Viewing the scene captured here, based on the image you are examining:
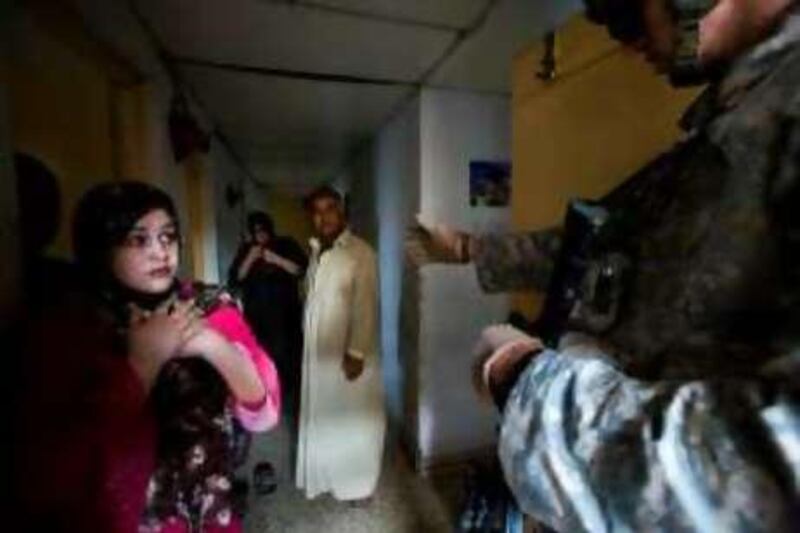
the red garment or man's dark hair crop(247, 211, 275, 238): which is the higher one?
man's dark hair crop(247, 211, 275, 238)

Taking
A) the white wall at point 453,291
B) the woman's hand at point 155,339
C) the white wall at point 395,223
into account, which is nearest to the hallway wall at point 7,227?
the woman's hand at point 155,339

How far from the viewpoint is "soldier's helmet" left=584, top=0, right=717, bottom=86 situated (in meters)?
0.62

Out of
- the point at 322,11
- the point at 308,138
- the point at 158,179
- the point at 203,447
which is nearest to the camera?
the point at 203,447

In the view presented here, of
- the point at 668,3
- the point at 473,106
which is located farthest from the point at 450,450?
the point at 668,3

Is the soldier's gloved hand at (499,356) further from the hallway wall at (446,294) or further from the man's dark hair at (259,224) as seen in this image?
the man's dark hair at (259,224)

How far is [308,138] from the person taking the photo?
417 centimetres

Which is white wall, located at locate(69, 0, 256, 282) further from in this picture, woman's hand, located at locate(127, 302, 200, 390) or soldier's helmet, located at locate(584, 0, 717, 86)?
soldier's helmet, located at locate(584, 0, 717, 86)

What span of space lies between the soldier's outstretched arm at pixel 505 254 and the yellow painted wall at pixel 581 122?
0.22 metres

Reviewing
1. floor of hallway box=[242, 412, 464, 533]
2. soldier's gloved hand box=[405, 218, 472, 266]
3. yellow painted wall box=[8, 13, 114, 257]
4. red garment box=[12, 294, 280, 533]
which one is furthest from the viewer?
floor of hallway box=[242, 412, 464, 533]

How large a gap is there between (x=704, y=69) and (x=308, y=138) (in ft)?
12.3

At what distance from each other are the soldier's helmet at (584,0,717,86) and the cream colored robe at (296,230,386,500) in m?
1.69

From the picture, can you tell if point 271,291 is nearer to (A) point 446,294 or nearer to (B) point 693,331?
(A) point 446,294

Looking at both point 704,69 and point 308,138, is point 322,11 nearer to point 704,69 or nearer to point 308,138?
point 704,69

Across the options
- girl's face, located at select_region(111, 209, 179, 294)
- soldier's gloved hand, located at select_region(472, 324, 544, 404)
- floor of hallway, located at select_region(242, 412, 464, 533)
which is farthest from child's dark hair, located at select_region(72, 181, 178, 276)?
floor of hallway, located at select_region(242, 412, 464, 533)
